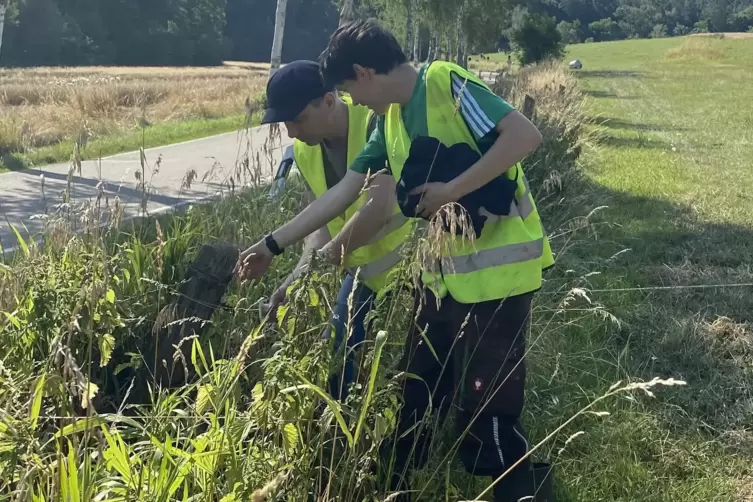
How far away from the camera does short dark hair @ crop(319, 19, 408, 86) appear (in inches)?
98.3

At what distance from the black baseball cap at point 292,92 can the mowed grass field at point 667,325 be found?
1311 mm

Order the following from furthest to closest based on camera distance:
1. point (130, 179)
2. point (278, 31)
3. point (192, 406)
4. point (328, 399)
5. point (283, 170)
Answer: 1. point (278, 31)
2. point (130, 179)
3. point (283, 170)
4. point (192, 406)
5. point (328, 399)

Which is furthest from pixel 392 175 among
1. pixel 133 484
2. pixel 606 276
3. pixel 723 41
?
pixel 723 41

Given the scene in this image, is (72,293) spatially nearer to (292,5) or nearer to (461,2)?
(461,2)

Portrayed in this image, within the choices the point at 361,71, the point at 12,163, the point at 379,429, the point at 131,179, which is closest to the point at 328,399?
the point at 379,429

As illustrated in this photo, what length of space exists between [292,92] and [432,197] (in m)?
0.78

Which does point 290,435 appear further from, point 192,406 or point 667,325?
point 667,325

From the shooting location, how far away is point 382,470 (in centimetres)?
257

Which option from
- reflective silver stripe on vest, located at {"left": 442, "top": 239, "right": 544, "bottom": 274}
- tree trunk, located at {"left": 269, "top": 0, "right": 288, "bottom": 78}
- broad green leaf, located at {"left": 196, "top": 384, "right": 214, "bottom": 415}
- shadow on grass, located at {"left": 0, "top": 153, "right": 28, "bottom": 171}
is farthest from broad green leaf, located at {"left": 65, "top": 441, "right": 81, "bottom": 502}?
tree trunk, located at {"left": 269, "top": 0, "right": 288, "bottom": 78}

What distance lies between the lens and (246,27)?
9162 cm

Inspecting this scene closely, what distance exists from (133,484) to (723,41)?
70.2m

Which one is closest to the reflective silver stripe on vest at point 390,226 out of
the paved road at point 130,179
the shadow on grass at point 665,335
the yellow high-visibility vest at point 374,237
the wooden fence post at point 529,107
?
the yellow high-visibility vest at point 374,237

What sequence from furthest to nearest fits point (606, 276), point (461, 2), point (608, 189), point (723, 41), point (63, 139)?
point (723, 41), point (461, 2), point (63, 139), point (608, 189), point (606, 276)

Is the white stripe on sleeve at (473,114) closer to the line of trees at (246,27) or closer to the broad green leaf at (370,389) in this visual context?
the broad green leaf at (370,389)
